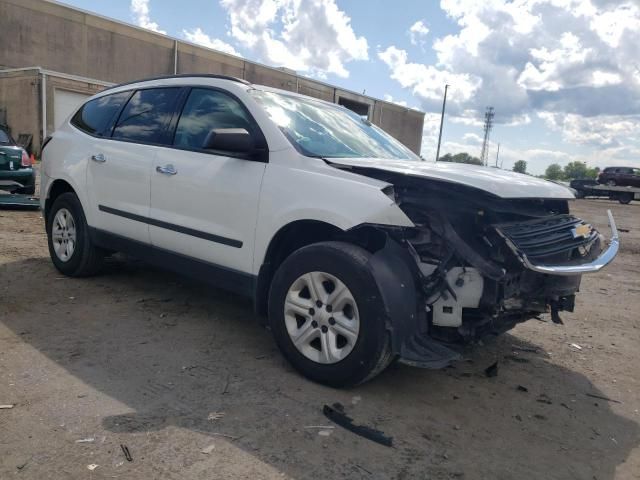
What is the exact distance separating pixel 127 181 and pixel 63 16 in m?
34.7

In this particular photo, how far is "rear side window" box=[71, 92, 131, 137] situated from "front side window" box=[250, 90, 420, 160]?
1746 mm

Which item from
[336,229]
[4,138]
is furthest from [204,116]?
[4,138]

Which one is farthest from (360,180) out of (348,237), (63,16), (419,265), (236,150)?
(63,16)

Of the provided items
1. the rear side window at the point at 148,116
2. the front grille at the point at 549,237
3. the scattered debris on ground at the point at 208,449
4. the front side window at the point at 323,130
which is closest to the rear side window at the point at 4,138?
the rear side window at the point at 148,116

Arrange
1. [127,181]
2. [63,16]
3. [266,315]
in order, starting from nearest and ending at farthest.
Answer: [266,315] < [127,181] < [63,16]

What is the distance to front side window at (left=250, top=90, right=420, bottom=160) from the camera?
3.69 metres

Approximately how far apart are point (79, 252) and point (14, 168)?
6179 mm

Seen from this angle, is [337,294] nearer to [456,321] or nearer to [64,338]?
[456,321]

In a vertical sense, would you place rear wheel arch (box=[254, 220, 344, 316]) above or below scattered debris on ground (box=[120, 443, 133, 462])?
above

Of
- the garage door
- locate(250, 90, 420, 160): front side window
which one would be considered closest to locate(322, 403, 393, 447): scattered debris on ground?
locate(250, 90, 420, 160): front side window

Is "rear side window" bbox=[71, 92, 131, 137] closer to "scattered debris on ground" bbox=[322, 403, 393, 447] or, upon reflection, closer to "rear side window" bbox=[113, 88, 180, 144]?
"rear side window" bbox=[113, 88, 180, 144]

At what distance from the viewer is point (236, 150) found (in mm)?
→ 3482

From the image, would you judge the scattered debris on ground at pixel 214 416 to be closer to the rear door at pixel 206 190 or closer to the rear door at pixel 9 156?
the rear door at pixel 206 190

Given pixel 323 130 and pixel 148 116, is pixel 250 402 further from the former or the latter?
pixel 148 116
